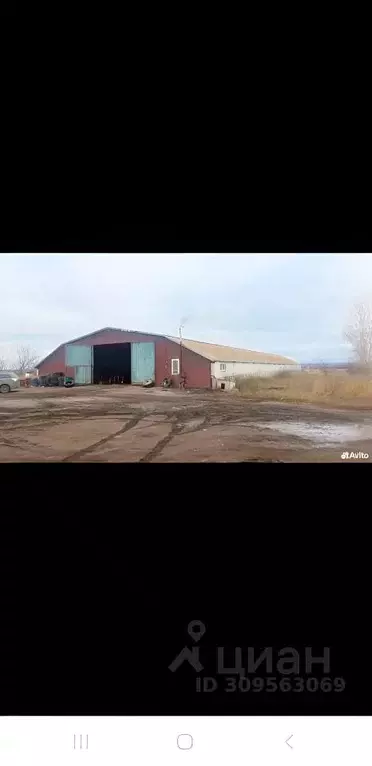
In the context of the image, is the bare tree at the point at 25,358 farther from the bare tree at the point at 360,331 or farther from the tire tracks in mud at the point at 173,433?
the bare tree at the point at 360,331

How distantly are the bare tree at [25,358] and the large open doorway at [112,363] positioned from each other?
0.26m

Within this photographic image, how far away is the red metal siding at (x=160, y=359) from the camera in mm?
2039

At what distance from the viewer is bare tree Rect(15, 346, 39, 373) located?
80.9 inches

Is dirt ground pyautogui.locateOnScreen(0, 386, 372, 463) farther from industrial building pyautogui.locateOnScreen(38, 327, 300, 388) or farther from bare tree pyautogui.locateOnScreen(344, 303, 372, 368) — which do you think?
bare tree pyautogui.locateOnScreen(344, 303, 372, 368)

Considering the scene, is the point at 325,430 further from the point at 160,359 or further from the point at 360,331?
the point at 160,359

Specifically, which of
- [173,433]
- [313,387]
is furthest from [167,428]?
[313,387]

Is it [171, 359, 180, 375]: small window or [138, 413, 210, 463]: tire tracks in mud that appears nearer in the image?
[138, 413, 210, 463]: tire tracks in mud

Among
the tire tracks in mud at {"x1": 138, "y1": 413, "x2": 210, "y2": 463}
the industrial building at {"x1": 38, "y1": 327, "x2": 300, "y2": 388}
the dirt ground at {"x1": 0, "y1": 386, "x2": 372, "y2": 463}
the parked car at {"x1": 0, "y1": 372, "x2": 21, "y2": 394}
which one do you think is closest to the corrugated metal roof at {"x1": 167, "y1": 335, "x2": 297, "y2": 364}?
the industrial building at {"x1": 38, "y1": 327, "x2": 300, "y2": 388}

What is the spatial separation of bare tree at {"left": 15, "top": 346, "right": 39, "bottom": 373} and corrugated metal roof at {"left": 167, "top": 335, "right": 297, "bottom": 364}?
601 millimetres

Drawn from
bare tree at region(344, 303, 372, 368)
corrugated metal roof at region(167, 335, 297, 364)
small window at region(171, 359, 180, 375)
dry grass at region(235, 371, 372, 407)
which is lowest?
dry grass at region(235, 371, 372, 407)

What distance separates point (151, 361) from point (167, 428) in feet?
1.00

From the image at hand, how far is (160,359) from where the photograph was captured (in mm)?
2082
